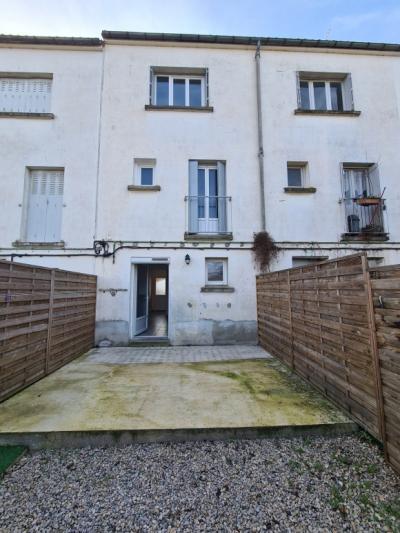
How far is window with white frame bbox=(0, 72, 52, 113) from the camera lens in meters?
7.39

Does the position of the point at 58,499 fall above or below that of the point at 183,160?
below

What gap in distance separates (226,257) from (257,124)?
4.10 meters

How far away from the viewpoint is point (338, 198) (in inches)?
289

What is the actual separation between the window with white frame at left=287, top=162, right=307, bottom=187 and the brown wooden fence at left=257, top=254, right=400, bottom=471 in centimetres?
408

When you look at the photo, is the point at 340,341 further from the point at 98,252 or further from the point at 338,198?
the point at 98,252

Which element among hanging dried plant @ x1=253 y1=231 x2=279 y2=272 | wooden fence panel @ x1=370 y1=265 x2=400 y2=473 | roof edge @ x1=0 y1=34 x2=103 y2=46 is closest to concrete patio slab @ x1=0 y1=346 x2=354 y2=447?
wooden fence panel @ x1=370 y1=265 x2=400 y2=473

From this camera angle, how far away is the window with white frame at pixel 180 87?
7.71 m

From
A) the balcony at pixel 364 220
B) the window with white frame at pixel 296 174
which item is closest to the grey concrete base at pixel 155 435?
the balcony at pixel 364 220

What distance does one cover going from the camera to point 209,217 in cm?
738

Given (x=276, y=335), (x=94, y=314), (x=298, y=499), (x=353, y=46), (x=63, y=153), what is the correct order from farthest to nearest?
(x=353, y=46), (x=63, y=153), (x=94, y=314), (x=276, y=335), (x=298, y=499)

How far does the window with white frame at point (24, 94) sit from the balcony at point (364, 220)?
9.32m

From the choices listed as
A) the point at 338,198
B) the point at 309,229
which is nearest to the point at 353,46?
the point at 338,198

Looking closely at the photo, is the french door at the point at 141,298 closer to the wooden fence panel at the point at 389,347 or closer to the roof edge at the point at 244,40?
the wooden fence panel at the point at 389,347

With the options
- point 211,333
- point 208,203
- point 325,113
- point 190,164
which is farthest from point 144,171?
point 325,113
